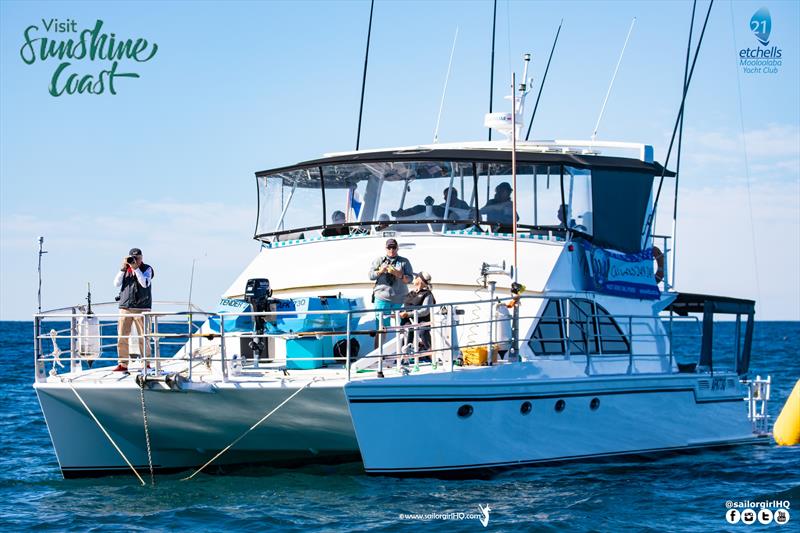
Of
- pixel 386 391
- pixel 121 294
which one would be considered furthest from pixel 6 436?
pixel 386 391

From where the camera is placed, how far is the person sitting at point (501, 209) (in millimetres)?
14086

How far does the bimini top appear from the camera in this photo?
1411 centimetres

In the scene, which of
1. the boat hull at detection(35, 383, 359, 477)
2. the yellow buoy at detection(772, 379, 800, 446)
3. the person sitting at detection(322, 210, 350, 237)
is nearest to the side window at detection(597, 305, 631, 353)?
the person sitting at detection(322, 210, 350, 237)

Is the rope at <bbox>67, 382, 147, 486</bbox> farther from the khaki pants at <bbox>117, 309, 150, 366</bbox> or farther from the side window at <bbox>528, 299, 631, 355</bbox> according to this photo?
the side window at <bbox>528, 299, 631, 355</bbox>

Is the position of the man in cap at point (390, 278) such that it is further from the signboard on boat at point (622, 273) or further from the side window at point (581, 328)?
the signboard on boat at point (622, 273)

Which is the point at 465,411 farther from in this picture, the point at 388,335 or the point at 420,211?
the point at 420,211

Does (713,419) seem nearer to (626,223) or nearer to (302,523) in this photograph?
(626,223)

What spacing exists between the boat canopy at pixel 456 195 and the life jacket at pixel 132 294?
8.57ft

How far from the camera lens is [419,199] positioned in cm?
1484

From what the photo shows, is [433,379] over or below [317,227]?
below

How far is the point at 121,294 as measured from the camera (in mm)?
13297

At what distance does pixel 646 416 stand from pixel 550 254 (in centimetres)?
253

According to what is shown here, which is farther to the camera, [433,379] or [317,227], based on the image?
[317,227]

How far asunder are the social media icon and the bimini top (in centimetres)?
481
